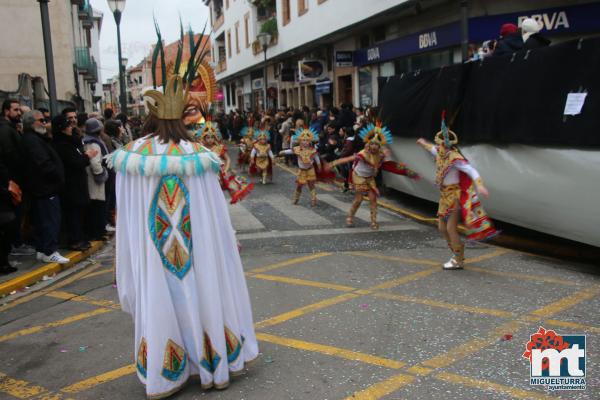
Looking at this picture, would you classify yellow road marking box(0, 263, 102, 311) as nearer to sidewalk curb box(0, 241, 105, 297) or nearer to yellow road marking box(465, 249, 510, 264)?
sidewalk curb box(0, 241, 105, 297)

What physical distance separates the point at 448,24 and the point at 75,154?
10.3 meters

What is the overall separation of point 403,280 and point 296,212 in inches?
192

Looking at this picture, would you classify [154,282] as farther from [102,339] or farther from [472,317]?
[472,317]

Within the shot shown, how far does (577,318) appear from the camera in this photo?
5074 mm

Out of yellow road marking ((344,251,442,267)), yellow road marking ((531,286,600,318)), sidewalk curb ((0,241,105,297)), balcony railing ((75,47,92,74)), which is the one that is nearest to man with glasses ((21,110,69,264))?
sidewalk curb ((0,241,105,297))

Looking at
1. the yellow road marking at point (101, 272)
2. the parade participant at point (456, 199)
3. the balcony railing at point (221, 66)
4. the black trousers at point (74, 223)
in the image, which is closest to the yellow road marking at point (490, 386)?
the parade participant at point (456, 199)

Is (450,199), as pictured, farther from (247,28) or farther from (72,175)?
(247,28)

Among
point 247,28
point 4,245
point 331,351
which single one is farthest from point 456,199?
point 247,28

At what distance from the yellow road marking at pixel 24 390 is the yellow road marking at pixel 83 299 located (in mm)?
1618

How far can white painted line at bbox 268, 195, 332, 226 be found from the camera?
1014cm

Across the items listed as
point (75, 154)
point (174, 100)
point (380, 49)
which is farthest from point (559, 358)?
point (380, 49)

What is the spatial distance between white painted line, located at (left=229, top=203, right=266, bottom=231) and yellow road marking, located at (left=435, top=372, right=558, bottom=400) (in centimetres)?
599

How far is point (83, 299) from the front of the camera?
6285 mm

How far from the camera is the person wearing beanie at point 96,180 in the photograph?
831cm
